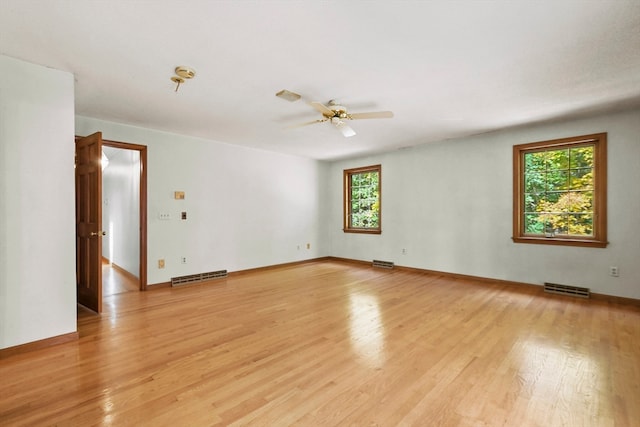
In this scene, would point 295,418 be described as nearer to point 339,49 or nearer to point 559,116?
point 339,49

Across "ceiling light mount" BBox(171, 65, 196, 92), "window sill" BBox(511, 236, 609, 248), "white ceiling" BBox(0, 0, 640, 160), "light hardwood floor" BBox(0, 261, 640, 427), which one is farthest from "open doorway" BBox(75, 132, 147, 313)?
"window sill" BBox(511, 236, 609, 248)

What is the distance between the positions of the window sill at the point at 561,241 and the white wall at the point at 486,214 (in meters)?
0.07

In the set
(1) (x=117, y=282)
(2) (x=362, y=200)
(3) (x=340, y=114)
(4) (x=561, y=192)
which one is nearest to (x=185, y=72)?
(3) (x=340, y=114)

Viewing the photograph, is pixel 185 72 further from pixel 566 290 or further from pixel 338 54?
pixel 566 290

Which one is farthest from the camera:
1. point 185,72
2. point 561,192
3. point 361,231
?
point 361,231

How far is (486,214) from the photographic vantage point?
4910 mm

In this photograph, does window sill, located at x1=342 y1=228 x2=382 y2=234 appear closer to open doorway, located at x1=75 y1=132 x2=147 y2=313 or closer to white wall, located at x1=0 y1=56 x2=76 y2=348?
open doorway, located at x1=75 y1=132 x2=147 y2=313

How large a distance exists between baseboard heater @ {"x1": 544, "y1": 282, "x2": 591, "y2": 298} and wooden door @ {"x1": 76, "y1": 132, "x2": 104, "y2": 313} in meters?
5.95

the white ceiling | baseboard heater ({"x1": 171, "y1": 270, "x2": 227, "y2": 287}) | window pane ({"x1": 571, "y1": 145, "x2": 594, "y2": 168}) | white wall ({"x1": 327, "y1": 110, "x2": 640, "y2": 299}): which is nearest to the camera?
the white ceiling

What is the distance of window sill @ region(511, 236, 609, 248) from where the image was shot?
3939 millimetres

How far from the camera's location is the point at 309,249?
7035mm

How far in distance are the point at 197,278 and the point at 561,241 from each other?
18.8 ft

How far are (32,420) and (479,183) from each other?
5789 mm

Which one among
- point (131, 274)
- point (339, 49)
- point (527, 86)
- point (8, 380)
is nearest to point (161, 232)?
point (131, 274)
